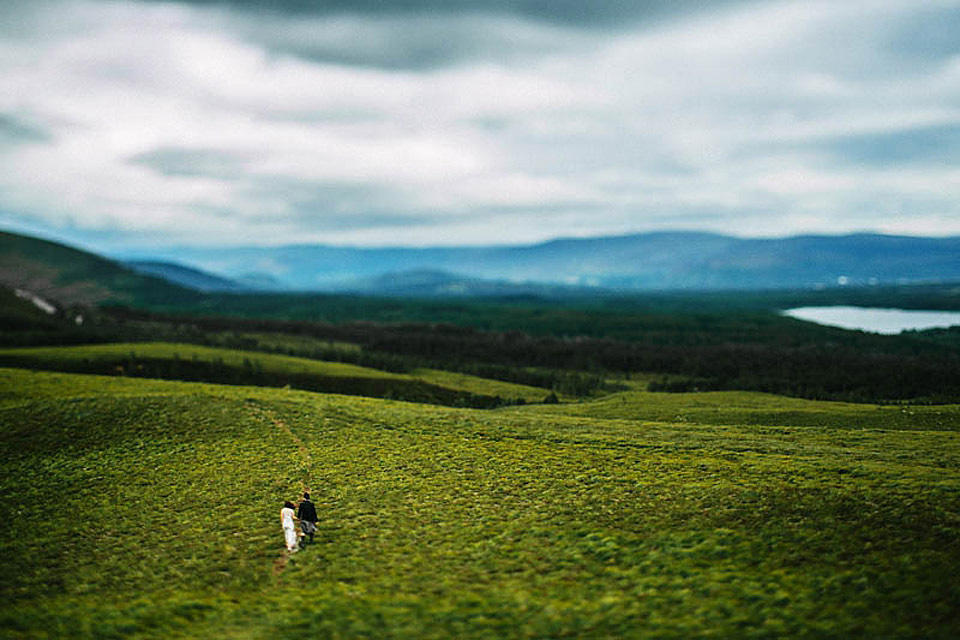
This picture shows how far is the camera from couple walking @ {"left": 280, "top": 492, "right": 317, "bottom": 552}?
1096 inches

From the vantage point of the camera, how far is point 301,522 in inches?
1138

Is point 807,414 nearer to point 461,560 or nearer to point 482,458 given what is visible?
point 482,458

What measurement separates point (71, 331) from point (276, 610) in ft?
477

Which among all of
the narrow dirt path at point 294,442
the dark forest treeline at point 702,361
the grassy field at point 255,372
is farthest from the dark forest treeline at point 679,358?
the narrow dirt path at point 294,442

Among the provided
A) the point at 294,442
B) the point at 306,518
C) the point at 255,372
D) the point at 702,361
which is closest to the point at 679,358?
the point at 702,361

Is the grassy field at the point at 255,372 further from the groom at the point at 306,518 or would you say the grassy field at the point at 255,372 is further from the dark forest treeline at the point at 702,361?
the groom at the point at 306,518

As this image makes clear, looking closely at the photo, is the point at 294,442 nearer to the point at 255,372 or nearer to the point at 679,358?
the point at 255,372

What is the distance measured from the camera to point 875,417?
175 ft

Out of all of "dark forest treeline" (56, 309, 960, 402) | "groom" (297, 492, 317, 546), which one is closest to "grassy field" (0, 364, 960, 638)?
"groom" (297, 492, 317, 546)

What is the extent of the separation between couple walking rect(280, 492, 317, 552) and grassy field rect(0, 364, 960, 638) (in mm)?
902

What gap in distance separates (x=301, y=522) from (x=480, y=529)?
863 centimetres

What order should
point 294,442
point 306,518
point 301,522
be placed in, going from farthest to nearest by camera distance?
1. point 294,442
2. point 301,522
3. point 306,518

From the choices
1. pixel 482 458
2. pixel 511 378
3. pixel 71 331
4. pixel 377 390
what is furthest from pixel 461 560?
pixel 71 331

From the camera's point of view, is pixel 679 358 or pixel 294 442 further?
pixel 679 358
